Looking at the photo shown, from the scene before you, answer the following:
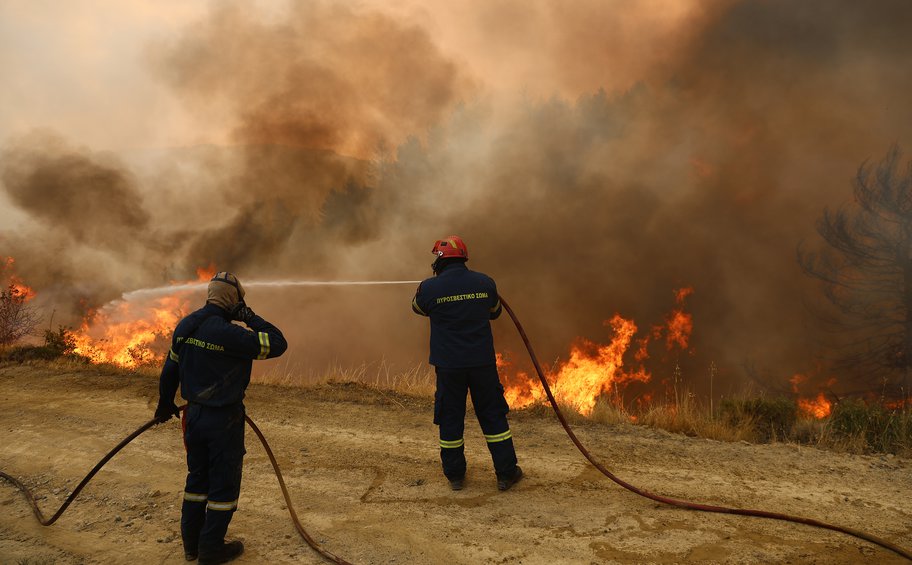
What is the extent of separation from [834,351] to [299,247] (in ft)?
90.5

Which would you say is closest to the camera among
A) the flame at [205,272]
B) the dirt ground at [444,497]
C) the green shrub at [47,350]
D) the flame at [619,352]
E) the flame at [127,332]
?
the dirt ground at [444,497]

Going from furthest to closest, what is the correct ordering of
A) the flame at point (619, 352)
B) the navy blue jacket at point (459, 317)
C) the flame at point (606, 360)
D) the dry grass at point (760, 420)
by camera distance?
the flame at point (619, 352) < the flame at point (606, 360) < the dry grass at point (760, 420) < the navy blue jacket at point (459, 317)

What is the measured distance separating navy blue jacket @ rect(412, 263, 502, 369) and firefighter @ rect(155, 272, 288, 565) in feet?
4.90

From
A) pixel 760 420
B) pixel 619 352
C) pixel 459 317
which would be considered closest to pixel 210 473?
pixel 459 317

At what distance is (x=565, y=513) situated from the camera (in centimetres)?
438

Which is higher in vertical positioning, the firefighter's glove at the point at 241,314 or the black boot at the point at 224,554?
the firefighter's glove at the point at 241,314

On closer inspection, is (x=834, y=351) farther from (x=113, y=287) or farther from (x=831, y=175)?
(x=113, y=287)

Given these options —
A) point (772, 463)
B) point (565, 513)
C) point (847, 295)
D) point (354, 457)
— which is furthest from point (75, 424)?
point (847, 295)

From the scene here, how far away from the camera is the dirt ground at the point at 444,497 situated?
153 inches

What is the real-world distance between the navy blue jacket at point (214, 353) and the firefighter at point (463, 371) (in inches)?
60.0

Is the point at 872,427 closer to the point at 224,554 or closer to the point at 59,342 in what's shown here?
the point at 224,554

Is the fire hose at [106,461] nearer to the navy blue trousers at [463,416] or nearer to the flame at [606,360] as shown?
the navy blue trousers at [463,416]

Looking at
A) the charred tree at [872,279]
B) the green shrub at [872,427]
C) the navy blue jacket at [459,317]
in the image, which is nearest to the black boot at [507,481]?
the navy blue jacket at [459,317]

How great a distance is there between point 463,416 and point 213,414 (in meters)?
2.08
